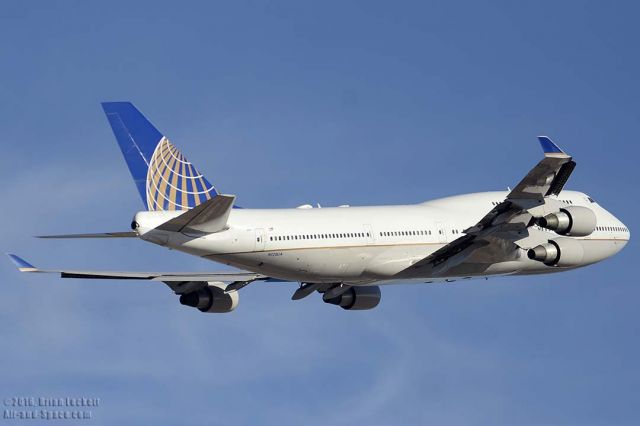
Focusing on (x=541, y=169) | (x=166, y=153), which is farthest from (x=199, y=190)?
(x=541, y=169)

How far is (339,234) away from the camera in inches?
2173

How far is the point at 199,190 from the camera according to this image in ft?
182

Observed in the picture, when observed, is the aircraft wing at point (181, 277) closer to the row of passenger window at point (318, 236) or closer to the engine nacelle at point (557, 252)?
the row of passenger window at point (318, 236)

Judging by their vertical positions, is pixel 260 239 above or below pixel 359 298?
above

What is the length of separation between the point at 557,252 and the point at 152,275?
692 inches

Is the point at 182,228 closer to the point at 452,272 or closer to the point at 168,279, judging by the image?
the point at 168,279

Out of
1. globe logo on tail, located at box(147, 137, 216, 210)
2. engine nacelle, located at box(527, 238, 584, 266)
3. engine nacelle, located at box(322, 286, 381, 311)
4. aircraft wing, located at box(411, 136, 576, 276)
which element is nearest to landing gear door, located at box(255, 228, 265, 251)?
globe logo on tail, located at box(147, 137, 216, 210)

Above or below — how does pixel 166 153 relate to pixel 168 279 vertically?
above

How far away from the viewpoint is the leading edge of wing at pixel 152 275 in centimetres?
5347

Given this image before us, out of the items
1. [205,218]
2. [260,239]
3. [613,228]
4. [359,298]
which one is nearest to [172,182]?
Result: [260,239]

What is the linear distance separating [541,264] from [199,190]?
15.9 meters

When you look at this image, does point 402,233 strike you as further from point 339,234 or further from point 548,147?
point 548,147

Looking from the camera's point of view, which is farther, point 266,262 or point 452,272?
point 452,272

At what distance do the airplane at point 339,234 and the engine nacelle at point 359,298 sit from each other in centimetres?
7
